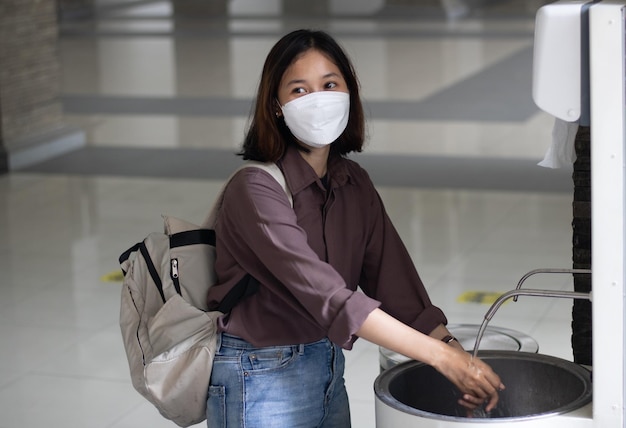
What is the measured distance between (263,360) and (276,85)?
622mm

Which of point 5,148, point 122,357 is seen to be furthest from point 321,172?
point 5,148

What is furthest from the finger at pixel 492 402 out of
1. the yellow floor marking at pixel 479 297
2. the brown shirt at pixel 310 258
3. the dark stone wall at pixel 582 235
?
the yellow floor marking at pixel 479 297

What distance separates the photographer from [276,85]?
2.58 metres

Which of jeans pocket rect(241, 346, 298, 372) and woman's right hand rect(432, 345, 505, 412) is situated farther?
jeans pocket rect(241, 346, 298, 372)

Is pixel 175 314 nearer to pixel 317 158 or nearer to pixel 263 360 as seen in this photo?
pixel 263 360

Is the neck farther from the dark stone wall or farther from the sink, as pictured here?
the dark stone wall

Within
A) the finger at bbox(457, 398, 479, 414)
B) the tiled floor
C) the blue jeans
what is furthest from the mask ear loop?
the tiled floor

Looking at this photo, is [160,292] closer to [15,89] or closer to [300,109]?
[300,109]

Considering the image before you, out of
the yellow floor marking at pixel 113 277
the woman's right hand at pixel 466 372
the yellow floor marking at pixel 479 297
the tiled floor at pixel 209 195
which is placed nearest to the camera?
the woman's right hand at pixel 466 372

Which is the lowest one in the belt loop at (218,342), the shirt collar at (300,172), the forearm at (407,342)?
the belt loop at (218,342)

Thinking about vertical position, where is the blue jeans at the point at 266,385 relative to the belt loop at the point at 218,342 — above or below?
below

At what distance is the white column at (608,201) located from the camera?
6.57 feet

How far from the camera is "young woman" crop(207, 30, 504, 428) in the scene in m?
2.40

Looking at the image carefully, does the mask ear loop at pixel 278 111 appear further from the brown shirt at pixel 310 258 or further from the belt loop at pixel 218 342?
the belt loop at pixel 218 342
